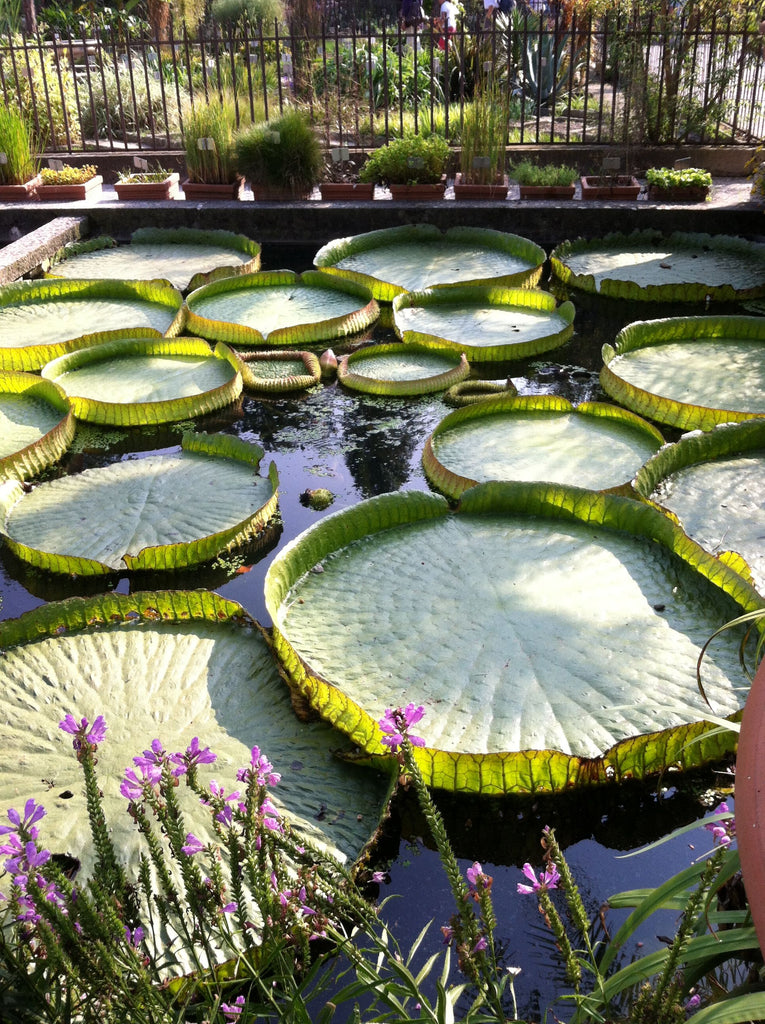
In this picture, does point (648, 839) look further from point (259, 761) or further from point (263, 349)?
point (263, 349)

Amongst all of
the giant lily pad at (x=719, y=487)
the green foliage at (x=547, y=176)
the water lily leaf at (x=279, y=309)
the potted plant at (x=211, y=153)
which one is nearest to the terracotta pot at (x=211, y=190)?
the potted plant at (x=211, y=153)

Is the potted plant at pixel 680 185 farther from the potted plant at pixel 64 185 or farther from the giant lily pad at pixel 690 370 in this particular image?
the potted plant at pixel 64 185

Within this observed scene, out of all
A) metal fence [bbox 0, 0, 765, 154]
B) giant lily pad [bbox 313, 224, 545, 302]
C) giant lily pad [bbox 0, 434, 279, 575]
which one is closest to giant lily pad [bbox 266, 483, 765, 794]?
giant lily pad [bbox 0, 434, 279, 575]

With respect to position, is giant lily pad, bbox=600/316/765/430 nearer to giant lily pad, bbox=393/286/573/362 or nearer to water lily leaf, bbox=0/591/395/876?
giant lily pad, bbox=393/286/573/362

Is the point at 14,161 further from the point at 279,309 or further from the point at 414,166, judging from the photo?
the point at 279,309

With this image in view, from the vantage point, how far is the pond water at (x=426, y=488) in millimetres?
2307

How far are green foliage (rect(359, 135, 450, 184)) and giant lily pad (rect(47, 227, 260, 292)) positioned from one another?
5.15ft

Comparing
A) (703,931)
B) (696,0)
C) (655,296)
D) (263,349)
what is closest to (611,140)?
(696,0)

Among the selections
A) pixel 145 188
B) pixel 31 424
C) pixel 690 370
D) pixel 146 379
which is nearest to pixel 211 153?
pixel 145 188

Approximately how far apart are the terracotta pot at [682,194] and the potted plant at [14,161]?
5.48 metres

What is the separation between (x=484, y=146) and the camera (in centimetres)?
802

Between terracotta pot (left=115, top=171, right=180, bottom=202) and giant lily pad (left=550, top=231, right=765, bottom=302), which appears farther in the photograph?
terracotta pot (left=115, top=171, right=180, bottom=202)

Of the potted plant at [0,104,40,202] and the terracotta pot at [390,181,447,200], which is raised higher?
the potted plant at [0,104,40,202]

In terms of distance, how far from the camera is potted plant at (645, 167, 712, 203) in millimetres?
7730
